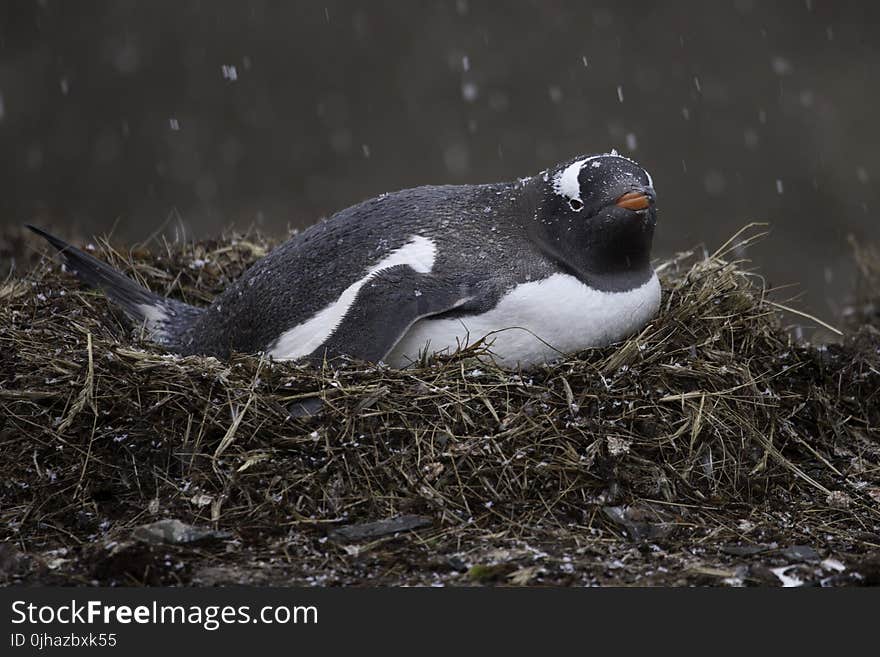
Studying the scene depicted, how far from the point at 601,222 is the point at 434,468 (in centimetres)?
116

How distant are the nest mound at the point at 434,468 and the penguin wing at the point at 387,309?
0.14m

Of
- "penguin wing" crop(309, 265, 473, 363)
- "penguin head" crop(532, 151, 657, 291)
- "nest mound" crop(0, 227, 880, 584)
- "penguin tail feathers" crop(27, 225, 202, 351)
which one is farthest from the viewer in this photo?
"penguin tail feathers" crop(27, 225, 202, 351)

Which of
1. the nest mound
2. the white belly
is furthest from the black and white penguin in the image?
the nest mound

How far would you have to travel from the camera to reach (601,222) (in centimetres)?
405

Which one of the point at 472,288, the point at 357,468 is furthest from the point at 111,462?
the point at 472,288

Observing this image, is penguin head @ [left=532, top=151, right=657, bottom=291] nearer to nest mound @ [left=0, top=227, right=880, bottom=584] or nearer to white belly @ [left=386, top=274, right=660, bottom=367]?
Result: white belly @ [left=386, top=274, right=660, bottom=367]

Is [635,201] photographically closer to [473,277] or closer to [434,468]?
[473,277]

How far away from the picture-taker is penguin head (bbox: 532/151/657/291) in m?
4.03

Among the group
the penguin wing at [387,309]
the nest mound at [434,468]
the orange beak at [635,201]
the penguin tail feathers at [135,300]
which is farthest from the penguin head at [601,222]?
the penguin tail feathers at [135,300]

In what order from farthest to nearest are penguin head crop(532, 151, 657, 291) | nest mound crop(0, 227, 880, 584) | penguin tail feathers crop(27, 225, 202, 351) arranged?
penguin tail feathers crop(27, 225, 202, 351) < penguin head crop(532, 151, 657, 291) < nest mound crop(0, 227, 880, 584)

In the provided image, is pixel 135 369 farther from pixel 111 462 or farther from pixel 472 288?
pixel 472 288

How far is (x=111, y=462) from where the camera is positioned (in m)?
3.59

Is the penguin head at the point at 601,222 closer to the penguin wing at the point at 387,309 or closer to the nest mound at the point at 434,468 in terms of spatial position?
the nest mound at the point at 434,468

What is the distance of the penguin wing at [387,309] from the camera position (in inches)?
154
